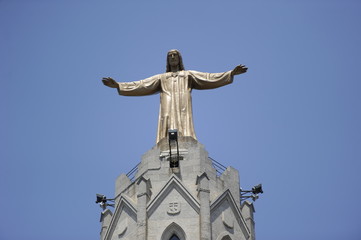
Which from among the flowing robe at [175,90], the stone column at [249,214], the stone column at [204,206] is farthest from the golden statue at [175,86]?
the stone column at [249,214]

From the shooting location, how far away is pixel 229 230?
37719 mm

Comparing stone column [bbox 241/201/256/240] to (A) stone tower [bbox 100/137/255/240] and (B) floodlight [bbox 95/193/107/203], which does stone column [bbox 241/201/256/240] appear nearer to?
(A) stone tower [bbox 100/137/255/240]

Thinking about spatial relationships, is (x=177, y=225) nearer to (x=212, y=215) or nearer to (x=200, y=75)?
(x=212, y=215)

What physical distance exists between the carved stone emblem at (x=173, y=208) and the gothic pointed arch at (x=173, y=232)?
1.83ft

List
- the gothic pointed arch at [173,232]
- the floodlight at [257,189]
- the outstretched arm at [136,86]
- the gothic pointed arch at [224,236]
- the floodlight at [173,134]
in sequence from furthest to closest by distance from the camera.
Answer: the outstretched arm at [136,86] → the floodlight at [257,189] → the floodlight at [173,134] → the gothic pointed arch at [224,236] → the gothic pointed arch at [173,232]

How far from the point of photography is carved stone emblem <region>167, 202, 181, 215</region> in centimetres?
3731

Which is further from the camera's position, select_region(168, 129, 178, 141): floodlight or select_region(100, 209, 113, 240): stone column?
select_region(100, 209, 113, 240): stone column

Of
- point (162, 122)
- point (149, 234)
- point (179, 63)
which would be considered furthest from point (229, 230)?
point (179, 63)

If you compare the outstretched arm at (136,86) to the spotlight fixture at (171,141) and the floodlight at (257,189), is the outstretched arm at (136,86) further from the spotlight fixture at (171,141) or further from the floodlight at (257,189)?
the floodlight at (257,189)

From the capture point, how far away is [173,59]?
4338 cm

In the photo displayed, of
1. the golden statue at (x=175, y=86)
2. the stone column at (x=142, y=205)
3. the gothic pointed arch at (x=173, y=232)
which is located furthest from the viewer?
the golden statue at (x=175, y=86)

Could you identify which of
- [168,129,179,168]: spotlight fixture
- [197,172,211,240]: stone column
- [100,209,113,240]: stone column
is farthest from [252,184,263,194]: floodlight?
[100,209,113,240]: stone column

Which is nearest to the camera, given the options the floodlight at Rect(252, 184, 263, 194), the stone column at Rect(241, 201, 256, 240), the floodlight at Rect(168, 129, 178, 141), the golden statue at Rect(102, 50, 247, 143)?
the floodlight at Rect(168, 129, 178, 141)

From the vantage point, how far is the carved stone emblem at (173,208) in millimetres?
37312
